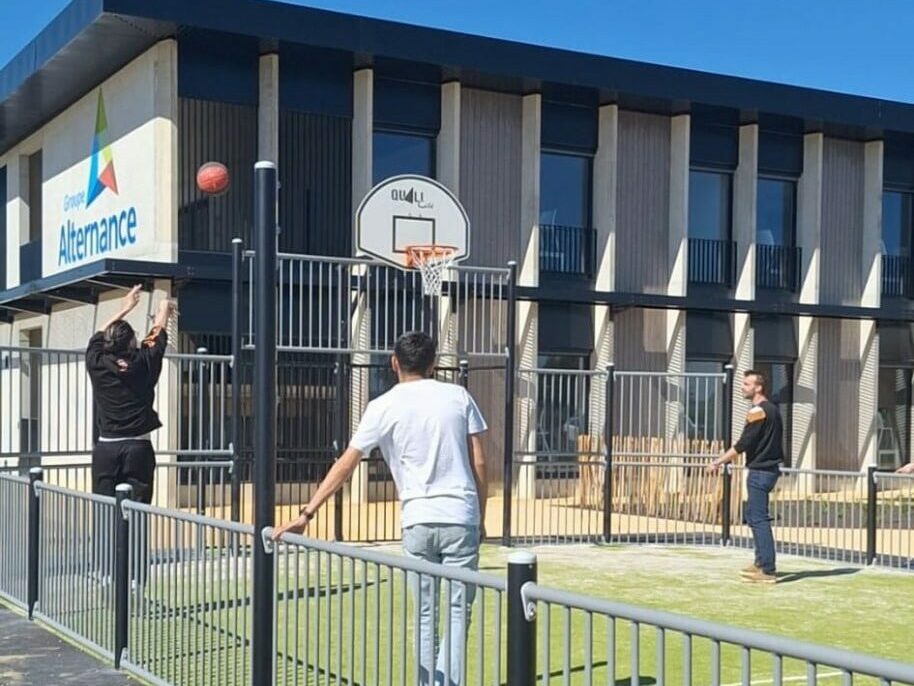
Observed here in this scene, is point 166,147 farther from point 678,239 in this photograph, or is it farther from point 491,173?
point 678,239

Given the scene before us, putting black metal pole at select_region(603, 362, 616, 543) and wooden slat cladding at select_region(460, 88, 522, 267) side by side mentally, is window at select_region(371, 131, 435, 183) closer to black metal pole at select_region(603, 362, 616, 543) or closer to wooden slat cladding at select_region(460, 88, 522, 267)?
wooden slat cladding at select_region(460, 88, 522, 267)

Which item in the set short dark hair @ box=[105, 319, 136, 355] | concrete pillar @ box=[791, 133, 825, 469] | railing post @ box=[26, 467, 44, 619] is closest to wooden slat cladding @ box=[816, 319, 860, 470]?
concrete pillar @ box=[791, 133, 825, 469]

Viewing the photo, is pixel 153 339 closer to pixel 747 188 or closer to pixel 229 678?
pixel 229 678

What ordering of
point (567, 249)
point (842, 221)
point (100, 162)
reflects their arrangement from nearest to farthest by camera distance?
point (100, 162) → point (567, 249) → point (842, 221)

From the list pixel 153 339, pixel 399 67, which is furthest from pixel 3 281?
pixel 153 339

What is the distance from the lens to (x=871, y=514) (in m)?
12.1

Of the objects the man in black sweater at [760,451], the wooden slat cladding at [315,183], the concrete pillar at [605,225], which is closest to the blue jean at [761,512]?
the man in black sweater at [760,451]

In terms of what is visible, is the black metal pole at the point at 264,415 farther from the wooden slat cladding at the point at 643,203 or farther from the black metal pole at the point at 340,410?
the wooden slat cladding at the point at 643,203

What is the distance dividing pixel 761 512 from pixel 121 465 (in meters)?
5.73

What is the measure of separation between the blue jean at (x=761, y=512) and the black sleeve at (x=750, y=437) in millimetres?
227

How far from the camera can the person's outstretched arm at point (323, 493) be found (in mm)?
5164

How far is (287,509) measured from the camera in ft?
44.0

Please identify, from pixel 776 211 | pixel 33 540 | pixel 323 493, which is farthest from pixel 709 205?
pixel 323 493

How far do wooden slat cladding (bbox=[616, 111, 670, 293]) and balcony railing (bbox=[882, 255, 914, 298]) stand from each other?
6093 mm
